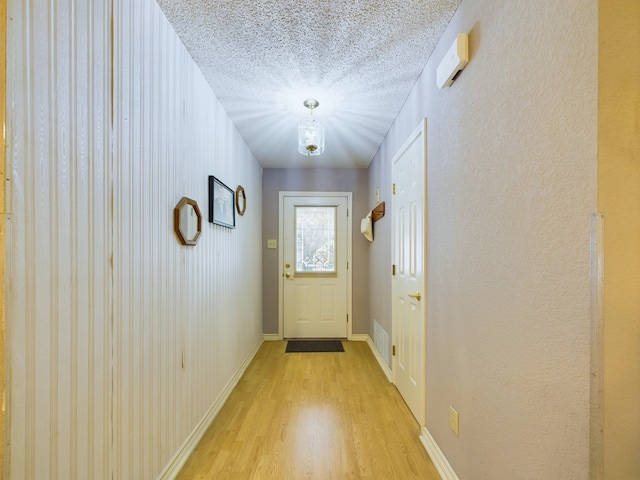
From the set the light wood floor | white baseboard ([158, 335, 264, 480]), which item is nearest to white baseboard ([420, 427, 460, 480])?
the light wood floor

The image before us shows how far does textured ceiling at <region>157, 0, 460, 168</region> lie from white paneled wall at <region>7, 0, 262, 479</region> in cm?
22

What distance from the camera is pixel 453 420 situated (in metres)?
1.50

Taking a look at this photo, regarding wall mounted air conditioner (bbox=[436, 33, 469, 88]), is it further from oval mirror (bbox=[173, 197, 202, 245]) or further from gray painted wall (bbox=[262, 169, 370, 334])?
gray painted wall (bbox=[262, 169, 370, 334])

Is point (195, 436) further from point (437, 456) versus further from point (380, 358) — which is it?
point (380, 358)

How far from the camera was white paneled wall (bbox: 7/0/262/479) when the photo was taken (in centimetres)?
81

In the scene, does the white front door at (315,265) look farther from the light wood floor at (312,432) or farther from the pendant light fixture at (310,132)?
the pendant light fixture at (310,132)

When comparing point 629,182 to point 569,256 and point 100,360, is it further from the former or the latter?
point 100,360

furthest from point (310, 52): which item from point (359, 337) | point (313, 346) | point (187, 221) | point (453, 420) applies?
point (359, 337)

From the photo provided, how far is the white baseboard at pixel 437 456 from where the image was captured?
1524mm

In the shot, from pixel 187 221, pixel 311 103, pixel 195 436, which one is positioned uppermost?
pixel 311 103

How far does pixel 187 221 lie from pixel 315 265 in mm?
A: 2538

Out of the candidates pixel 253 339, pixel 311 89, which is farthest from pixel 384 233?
pixel 253 339

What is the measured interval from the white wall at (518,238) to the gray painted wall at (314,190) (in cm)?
244

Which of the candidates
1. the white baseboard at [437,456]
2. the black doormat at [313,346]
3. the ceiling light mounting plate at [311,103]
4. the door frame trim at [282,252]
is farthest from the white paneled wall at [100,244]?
the door frame trim at [282,252]
